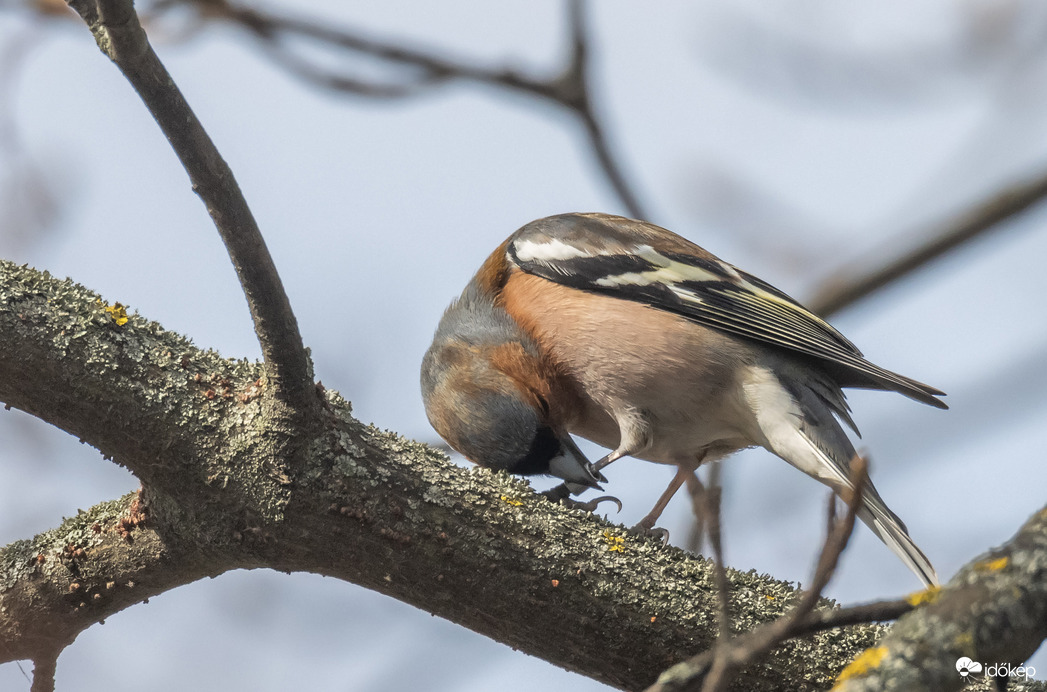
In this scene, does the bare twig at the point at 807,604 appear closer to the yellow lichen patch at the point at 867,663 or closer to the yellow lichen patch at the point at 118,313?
the yellow lichen patch at the point at 867,663

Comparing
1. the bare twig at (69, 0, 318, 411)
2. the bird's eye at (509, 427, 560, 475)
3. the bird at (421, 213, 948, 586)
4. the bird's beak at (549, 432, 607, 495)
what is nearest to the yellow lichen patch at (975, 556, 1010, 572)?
the bare twig at (69, 0, 318, 411)

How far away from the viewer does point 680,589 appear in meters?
3.55

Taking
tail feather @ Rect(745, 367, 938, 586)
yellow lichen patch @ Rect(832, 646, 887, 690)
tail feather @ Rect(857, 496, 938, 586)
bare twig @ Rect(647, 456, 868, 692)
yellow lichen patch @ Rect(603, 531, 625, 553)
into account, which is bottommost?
yellow lichen patch @ Rect(832, 646, 887, 690)

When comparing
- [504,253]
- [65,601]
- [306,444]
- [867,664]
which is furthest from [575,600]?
[504,253]

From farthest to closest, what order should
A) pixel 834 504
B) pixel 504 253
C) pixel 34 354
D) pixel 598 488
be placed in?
1. pixel 504 253
2. pixel 598 488
3. pixel 34 354
4. pixel 834 504

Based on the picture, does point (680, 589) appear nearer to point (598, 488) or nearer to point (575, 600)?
point (575, 600)

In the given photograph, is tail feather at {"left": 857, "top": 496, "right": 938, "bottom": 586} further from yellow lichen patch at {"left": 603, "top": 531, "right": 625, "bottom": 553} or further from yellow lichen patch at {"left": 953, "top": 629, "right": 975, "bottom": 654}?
yellow lichen patch at {"left": 953, "top": 629, "right": 975, "bottom": 654}

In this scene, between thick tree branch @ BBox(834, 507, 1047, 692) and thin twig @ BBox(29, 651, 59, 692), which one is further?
thin twig @ BBox(29, 651, 59, 692)

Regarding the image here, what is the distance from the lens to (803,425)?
4.84m

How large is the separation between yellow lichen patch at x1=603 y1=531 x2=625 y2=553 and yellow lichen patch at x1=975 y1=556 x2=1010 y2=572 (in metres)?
1.48

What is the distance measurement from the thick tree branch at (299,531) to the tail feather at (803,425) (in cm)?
121

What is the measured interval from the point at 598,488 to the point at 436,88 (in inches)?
91.9

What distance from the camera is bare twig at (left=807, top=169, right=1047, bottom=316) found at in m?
3.96

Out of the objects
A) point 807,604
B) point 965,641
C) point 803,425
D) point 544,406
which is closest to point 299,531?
point 807,604
